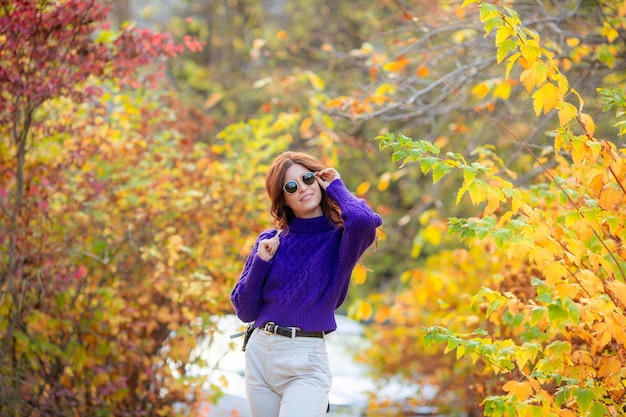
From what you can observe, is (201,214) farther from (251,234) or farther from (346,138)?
(346,138)

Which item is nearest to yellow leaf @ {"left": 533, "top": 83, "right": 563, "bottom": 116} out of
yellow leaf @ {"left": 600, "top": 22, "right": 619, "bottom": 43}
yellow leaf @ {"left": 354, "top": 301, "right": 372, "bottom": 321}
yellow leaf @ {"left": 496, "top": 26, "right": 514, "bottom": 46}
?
yellow leaf @ {"left": 496, "top": 26, "right": 514, "bottom": 46}

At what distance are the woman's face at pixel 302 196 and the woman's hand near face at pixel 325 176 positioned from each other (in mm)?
21

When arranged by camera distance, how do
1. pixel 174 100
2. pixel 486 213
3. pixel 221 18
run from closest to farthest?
pixel 486 213 → pixel 174 100 → pixel 221 18

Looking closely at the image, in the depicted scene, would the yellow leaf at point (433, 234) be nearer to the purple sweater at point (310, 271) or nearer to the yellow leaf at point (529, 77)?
the purple sweater at point (310, 271)

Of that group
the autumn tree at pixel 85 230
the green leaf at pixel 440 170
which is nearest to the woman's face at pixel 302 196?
the green leaf at pixel 440 170

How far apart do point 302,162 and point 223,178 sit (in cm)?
276

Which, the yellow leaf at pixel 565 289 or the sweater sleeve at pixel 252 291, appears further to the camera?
the sweater sleeve at pixel 252 291

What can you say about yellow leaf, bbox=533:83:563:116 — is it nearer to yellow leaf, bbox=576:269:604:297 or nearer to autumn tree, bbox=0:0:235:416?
yellow leaf, bbox=576:269:604:297

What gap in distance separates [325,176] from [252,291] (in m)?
0.56

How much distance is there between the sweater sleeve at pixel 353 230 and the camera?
3258mm

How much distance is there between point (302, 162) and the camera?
3.54m

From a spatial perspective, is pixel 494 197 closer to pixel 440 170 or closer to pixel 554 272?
pixel 440 170

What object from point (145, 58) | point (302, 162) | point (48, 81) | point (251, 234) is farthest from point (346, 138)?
point (302, 162)

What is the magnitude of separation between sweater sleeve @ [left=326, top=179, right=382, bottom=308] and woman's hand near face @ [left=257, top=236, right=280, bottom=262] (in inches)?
11.0
